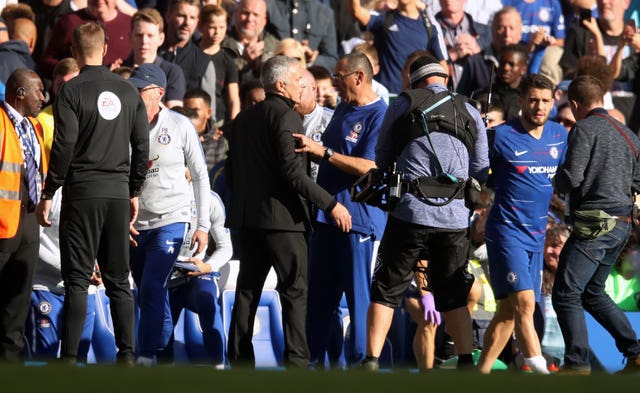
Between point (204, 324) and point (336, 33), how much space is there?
6525 mm

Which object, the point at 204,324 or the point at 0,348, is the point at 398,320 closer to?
the point at 204,324

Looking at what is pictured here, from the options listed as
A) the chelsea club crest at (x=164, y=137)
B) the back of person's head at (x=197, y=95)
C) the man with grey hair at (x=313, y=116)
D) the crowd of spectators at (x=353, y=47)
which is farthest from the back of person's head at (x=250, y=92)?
the chelsea club crest at (x=164, y=137)

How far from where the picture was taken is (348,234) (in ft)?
32.1

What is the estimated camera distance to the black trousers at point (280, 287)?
920 cm

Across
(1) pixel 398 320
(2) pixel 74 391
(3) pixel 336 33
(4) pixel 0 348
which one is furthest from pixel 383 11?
(2) pixel 74 391

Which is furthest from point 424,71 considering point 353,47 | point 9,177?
point 353,47

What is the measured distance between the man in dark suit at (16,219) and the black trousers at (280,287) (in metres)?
1.50

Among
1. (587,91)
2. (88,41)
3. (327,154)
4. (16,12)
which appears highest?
(16,12)

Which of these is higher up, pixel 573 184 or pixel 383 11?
pixel 383 11

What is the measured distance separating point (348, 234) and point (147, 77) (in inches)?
75.7

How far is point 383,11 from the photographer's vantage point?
48.8ft

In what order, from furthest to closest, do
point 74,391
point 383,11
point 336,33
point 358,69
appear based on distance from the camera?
point 336,33 → point 383,11 → point 358,69 → point 74,391

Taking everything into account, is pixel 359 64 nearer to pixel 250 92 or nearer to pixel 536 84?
pixel 536 84

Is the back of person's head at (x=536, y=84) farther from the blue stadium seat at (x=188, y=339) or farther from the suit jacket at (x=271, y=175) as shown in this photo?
the blue stadium seat at (x=188, y=339)
